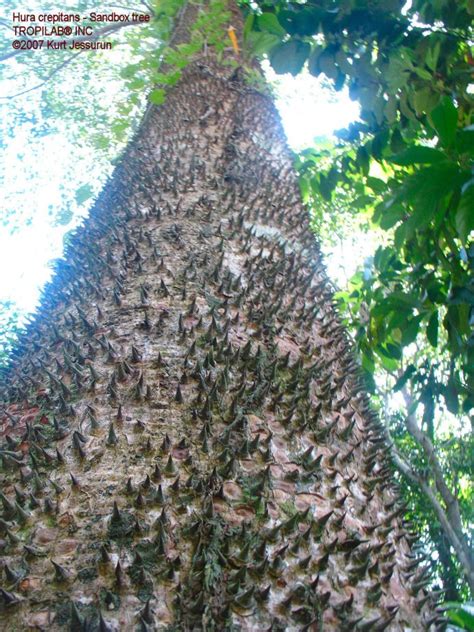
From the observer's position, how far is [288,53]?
6.59 feet

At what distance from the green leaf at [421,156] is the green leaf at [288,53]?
91cm

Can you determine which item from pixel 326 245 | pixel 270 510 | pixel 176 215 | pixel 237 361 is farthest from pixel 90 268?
pixel 326 245

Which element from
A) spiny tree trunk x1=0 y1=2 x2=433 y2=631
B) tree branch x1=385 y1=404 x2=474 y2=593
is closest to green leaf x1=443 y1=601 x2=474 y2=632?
spiny tree trunk x1=0 y1=2 x2=433 y2=631

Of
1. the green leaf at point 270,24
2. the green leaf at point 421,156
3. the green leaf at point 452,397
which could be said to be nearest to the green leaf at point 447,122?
the green leaf at point 421,156

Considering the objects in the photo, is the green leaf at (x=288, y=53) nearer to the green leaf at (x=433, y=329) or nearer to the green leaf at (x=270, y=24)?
the green leaf at (x=270, y=24)

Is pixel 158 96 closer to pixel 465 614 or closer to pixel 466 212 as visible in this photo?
pixel 466 212

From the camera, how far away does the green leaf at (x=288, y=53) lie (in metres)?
2.01

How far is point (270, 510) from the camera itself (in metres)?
1.26

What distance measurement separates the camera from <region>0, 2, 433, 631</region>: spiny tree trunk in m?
1.07

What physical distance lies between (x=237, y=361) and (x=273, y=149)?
238 cm

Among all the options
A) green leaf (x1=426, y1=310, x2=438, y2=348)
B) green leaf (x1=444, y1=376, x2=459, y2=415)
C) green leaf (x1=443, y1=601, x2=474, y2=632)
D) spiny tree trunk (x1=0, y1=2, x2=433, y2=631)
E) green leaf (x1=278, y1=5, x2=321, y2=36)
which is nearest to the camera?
spiny tree trunk (x1=0, y1=2, x2=433, y2=631)

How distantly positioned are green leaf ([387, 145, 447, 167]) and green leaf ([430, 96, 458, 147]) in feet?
0.11

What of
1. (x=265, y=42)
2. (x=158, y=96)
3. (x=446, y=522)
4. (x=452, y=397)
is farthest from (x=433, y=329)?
(x=446, y=522)

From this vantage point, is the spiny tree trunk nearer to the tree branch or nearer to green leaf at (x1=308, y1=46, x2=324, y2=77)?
green leaf at (x1=308, y1=46, x2=324, y2=77)
